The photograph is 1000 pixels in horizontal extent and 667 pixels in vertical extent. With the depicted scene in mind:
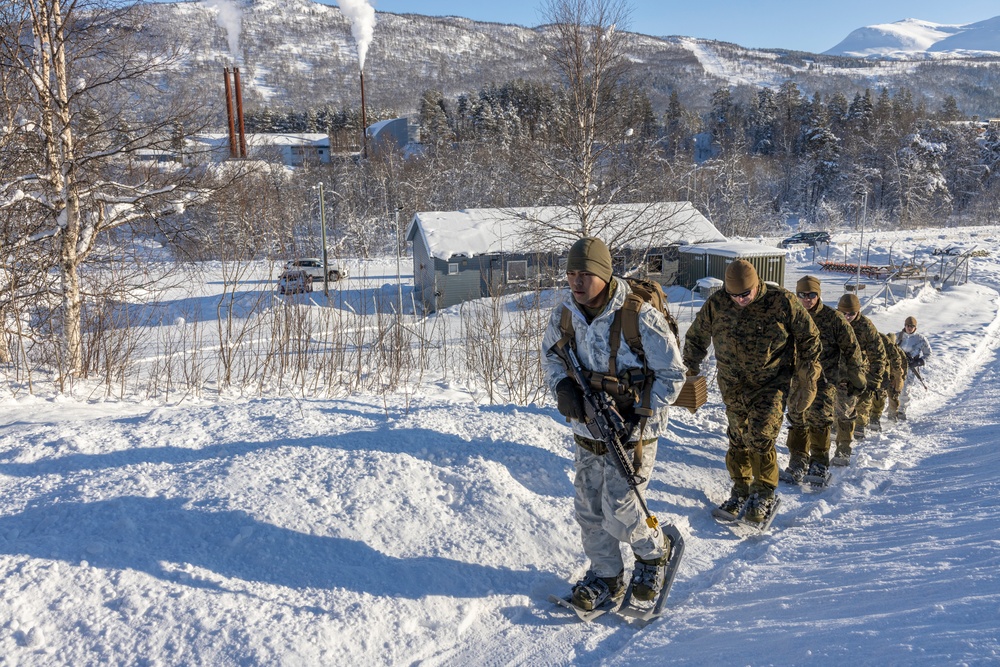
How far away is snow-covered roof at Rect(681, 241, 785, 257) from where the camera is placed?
26.5 metres

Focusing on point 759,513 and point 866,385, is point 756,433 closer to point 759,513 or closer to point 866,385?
point 759,513

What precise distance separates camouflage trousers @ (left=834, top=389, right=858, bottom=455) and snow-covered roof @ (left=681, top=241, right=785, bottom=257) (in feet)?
67.8

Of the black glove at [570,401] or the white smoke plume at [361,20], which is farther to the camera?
the white smoke plume at [361,20]

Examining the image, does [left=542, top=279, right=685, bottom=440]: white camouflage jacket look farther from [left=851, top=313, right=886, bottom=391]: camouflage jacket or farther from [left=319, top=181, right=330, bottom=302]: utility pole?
[left=319, top=181, right=330, bottom=302]: utility pole

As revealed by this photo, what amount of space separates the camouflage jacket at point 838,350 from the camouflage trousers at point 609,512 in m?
3.11

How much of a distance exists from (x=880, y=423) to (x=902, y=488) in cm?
319

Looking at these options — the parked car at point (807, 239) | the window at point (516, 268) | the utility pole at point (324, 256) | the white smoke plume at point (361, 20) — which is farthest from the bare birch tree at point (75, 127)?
the white smoke plume at point (361, 20)

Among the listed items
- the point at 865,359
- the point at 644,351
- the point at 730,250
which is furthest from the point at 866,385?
the point at 730,250

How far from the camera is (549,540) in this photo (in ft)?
13.4

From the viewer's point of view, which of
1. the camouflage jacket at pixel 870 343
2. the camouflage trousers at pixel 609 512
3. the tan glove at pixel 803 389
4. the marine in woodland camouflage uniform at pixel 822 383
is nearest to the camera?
the camouflage trousers at pixel 609 512

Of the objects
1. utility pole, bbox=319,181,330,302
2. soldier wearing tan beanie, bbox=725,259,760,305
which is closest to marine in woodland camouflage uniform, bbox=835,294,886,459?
soldier wearing tan beanie, bbox=725,259,760,305

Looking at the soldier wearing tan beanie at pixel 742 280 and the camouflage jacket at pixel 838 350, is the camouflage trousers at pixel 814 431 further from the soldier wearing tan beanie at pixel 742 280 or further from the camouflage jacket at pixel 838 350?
the soldier wearing tan beanie at pixel 742 280

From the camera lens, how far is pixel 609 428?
3.34 m

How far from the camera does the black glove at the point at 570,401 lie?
132 inches
